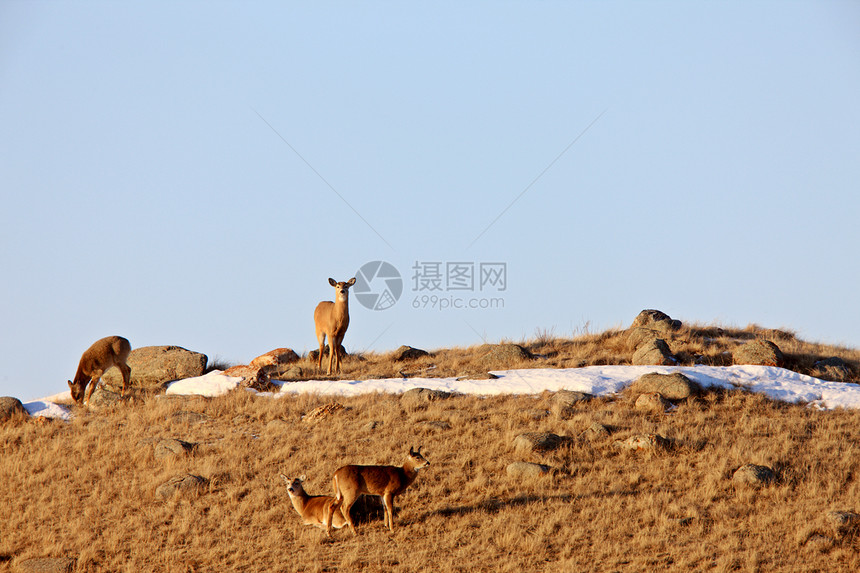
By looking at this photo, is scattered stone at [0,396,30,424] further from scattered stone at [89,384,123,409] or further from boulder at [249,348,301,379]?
boulder at [249,348,301,379]

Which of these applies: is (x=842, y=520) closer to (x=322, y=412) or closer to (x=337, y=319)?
(x=322, y=412)

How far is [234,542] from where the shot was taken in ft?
40.6

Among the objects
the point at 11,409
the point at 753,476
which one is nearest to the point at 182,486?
the point at 11,409

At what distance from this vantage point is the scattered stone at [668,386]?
19.0 metres

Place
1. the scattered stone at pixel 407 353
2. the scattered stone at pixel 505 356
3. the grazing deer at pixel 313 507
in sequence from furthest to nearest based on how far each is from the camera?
the scattered stone at pixel 407 353 < the scattered stone at pixel 505 356 < the grazing deer at pixel 313 507

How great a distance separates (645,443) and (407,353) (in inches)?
483

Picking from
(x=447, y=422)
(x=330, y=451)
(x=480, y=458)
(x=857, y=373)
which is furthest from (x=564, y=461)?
(x=857, y=373)

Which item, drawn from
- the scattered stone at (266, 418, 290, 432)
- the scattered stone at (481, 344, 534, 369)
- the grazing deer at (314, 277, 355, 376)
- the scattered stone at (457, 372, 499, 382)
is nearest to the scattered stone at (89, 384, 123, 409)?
the scattered stone at (266, 418, 290, 432)

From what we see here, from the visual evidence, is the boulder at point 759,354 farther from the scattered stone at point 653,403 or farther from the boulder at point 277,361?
the boulder at point 277,361

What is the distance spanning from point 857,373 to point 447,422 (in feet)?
44.8

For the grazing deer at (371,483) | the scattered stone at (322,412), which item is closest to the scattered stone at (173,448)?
the scattered stone at (322,412)

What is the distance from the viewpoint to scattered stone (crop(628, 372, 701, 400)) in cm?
1895

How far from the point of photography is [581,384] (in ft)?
65.9

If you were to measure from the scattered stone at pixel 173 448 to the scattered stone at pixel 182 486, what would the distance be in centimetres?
143
